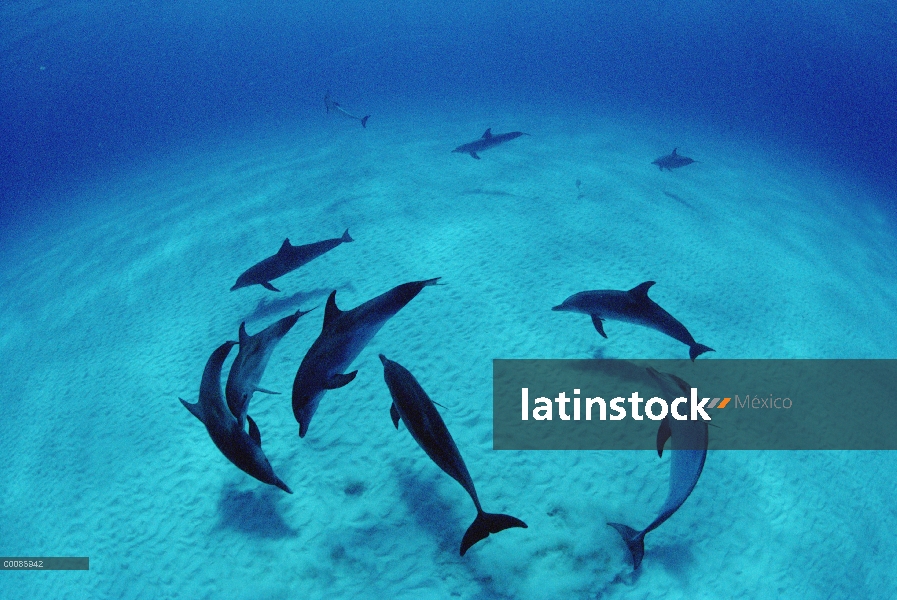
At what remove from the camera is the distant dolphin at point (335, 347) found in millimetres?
3107

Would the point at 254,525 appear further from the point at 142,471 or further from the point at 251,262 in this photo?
the point at 251,262

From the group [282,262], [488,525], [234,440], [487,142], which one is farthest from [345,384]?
[487,142]

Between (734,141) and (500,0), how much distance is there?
124 metres

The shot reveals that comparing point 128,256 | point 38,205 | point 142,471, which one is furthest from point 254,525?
point 38,205

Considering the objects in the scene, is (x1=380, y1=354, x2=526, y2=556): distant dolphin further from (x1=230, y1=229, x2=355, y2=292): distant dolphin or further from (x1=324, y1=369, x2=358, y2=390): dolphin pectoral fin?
(x1=230, y1=229, x2=355, y2=292): distant dolphin

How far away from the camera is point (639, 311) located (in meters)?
4.53

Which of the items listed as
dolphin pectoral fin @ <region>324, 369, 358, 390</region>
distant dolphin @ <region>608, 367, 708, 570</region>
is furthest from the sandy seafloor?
dolphin pectoral fin @ <region>324, 369, 358, 390</region>

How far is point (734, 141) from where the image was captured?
33156mm

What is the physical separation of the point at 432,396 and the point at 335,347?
2.54m

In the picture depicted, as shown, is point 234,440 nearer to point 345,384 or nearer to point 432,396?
point 345,384

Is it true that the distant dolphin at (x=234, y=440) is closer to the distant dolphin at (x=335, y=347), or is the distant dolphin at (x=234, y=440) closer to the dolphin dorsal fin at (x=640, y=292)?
the distant dolphin at (x=335, y=347)

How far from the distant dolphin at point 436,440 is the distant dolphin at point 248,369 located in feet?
4.50

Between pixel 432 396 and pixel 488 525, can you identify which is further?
pixel 432 396

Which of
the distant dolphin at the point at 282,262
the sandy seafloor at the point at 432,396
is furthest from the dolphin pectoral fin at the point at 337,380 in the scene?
the distant dolphin at the point at 282,262
